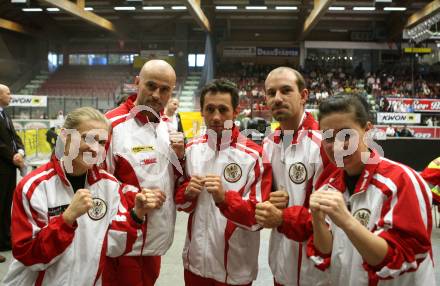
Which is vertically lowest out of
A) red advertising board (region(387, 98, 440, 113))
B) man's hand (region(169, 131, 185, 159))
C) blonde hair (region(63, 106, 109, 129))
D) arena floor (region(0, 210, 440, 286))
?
arena floor (region(0, 210, 440, 286))

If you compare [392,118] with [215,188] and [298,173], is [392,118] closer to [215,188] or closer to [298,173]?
[298,173]

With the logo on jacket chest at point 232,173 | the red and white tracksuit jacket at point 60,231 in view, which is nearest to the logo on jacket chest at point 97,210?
the red and white tracksuit jacket at point 60,231

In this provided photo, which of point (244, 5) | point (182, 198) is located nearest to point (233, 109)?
point (182, 198)

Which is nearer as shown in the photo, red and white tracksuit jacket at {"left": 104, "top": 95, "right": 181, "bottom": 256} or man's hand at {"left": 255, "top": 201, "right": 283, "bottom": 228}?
man's hand at {"left": 255, "top": 201, "right": 283, "bottom": 228}

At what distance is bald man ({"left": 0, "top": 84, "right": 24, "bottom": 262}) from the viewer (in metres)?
4.73

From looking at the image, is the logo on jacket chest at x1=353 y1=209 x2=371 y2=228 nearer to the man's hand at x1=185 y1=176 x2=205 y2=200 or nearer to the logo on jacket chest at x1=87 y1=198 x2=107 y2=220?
the man's hand at x1=185 y1=176 x2=205 y2=200

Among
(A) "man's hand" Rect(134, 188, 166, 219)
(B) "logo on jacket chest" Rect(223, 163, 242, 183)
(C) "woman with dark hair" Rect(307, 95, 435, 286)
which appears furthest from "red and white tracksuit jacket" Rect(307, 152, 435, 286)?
(A) "man's hand" Rect(134, 188, 166, 219)

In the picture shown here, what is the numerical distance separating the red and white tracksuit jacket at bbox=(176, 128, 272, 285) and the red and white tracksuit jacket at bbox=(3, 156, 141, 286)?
0.39m

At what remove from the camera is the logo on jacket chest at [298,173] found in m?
2.03

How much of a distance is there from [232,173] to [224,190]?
16 cm

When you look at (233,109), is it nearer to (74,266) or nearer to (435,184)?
(74,266)

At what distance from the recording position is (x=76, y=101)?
19.9 m

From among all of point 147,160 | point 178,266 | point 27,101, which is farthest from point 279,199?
point 27,101

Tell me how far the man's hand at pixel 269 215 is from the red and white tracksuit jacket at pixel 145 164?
0.65m
